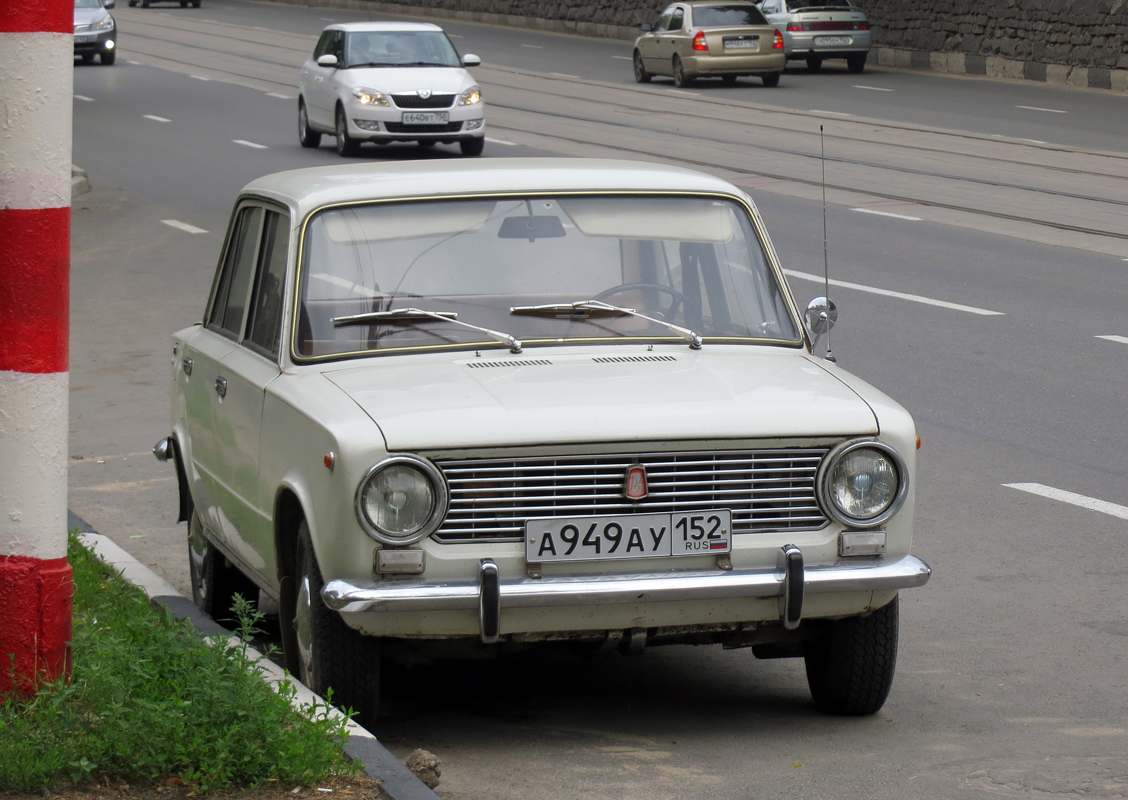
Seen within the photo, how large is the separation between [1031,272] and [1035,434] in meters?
5.97

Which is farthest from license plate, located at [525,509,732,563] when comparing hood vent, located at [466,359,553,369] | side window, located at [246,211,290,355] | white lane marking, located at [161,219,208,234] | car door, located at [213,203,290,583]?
white lane marking, located at [161,219,208,234]

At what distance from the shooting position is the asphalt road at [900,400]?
493cm

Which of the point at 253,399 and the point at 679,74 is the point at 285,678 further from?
the point at 679,74

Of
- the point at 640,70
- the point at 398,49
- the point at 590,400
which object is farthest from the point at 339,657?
the point at 640,70

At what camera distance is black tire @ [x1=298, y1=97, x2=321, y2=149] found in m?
26.0

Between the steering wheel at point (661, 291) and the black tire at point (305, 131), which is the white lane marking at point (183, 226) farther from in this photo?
the steering wheel at point (661, 291)

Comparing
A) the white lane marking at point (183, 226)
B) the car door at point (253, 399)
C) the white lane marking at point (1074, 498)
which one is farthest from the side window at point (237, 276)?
the white lane marking at point (183, 226)

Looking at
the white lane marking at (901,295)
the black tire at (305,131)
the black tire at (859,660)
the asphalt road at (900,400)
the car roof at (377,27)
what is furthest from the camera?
the black tire at (305,131)

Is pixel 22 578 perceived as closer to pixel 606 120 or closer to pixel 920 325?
Result: pixel 920 325

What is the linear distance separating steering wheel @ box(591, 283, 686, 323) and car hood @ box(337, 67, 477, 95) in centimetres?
1925

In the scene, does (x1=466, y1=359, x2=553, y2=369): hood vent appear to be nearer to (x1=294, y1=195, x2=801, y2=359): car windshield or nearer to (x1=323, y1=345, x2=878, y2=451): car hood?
(x1=323, y1=345, x2=878, y2=451): car hood

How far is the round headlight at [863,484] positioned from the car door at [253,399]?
1601 mm

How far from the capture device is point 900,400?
33.6 feet

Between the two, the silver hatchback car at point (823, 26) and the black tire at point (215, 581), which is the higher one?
the silver hatchback car at point (823, 26)
